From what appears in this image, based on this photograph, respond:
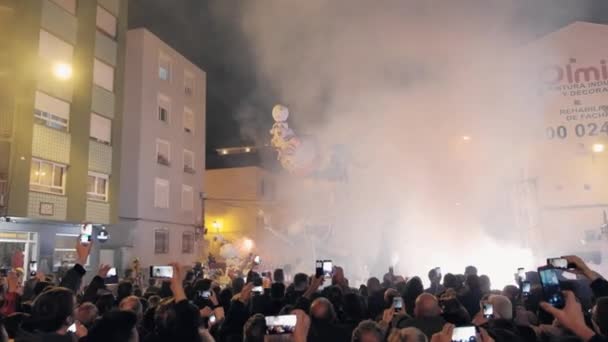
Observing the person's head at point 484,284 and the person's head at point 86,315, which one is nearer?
the person's head at point 86,315

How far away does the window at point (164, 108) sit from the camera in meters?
22.2

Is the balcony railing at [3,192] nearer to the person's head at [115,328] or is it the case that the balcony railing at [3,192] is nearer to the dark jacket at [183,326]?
the dark jacket at [183,326]

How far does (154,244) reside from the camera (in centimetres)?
2072

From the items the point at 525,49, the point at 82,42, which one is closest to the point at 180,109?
the point at 82,42

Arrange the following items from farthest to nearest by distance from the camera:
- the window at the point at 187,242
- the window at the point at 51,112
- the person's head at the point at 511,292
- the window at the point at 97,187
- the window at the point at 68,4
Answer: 1. the window at the point at 187,242
2. the window at the point at 97,187
3. the window at the point at 68,4
4. the window at the point at 51,112
5. the person's head at the point at 511,292

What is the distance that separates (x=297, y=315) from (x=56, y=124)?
631 inches

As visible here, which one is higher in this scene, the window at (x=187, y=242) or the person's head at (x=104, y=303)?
the window at (x=187, y=242)

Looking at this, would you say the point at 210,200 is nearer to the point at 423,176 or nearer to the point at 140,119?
the point at 140,119

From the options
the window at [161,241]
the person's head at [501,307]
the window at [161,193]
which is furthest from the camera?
the window at [161,193]

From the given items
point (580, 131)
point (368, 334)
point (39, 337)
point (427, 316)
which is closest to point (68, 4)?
point (580, 131)

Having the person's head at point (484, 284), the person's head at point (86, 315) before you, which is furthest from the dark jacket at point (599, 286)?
the person's head at point (86, 315)

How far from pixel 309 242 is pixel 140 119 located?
30.5 ft

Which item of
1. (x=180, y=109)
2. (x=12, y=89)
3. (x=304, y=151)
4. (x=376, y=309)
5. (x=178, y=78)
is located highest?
(x=178, y=78)

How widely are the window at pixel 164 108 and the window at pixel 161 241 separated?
193 inches
